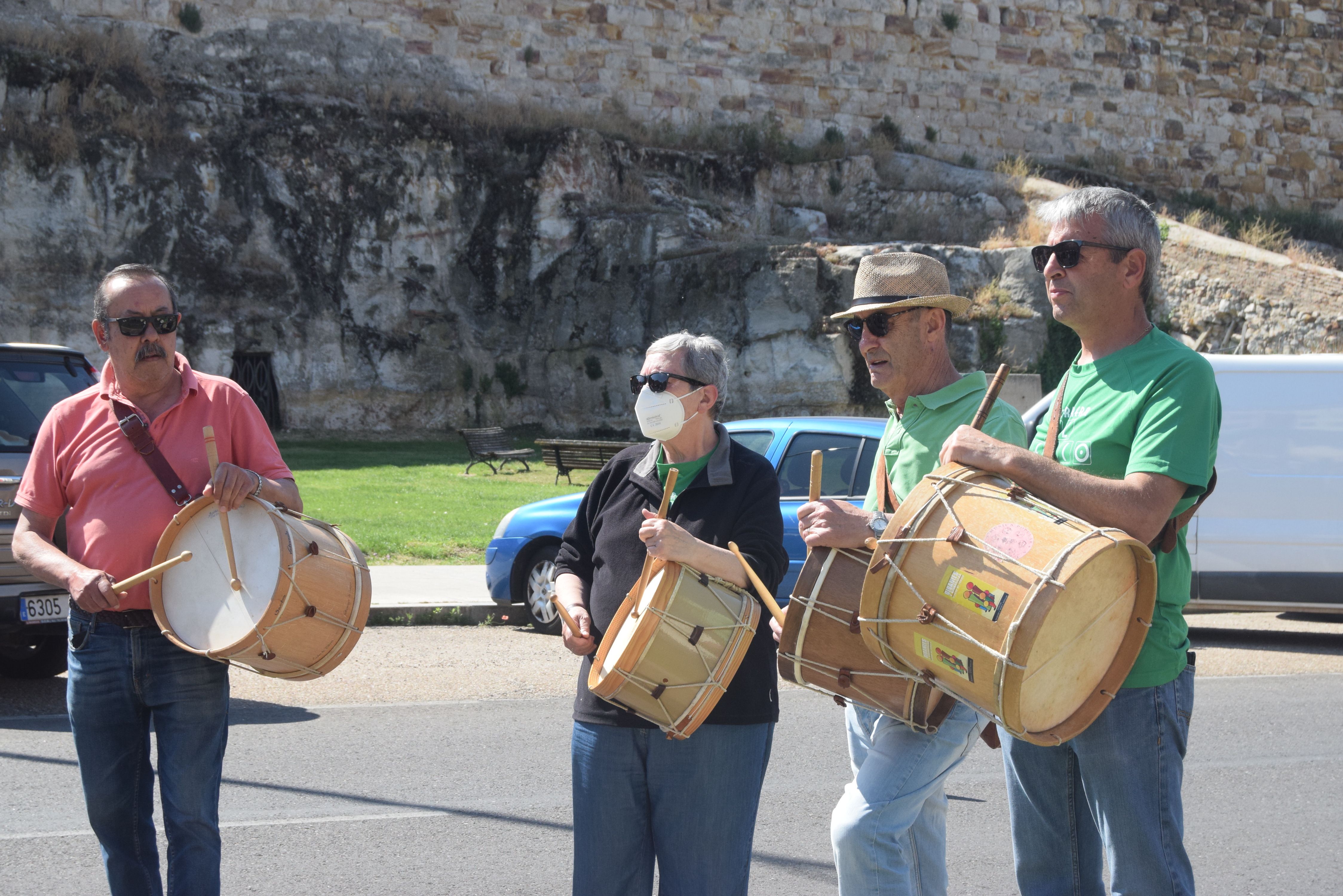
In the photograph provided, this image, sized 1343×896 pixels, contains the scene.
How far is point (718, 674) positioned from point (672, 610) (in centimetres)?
21

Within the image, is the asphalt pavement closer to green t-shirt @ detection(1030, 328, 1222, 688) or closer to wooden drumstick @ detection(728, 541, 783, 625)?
wooden drumstick @ detection(728, 541, 783, 625)

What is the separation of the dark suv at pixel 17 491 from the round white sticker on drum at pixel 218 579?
10.7 feet

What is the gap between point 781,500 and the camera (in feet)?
27.3

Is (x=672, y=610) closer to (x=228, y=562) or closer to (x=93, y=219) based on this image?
(x=228, y=562)

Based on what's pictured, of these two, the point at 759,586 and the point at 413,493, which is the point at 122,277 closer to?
the point at 759,586

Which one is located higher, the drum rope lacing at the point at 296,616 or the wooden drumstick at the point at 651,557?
the wooden drumstick at the point at 651,557

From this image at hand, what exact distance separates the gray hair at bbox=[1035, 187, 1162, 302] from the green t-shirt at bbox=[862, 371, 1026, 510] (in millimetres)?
467

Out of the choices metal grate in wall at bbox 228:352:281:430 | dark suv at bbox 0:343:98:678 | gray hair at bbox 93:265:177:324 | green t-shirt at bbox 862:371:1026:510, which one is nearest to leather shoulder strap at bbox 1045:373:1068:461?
green t-shirt at bbox 862:371:1026:510

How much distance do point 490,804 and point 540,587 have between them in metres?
4.06

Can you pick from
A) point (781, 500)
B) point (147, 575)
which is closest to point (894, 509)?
point (147, 575)

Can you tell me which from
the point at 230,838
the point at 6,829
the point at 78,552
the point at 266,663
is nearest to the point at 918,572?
the point at 266,663

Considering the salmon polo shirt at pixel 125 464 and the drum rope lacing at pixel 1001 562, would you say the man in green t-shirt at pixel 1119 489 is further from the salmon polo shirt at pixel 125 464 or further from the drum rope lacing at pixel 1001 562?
the salmon polo shirt at pixel 125 464

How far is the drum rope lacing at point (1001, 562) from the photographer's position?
8.39ft

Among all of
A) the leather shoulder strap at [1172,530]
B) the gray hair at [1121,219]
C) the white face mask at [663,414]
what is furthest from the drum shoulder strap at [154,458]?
the leather shoulder strap at [1172,530]
